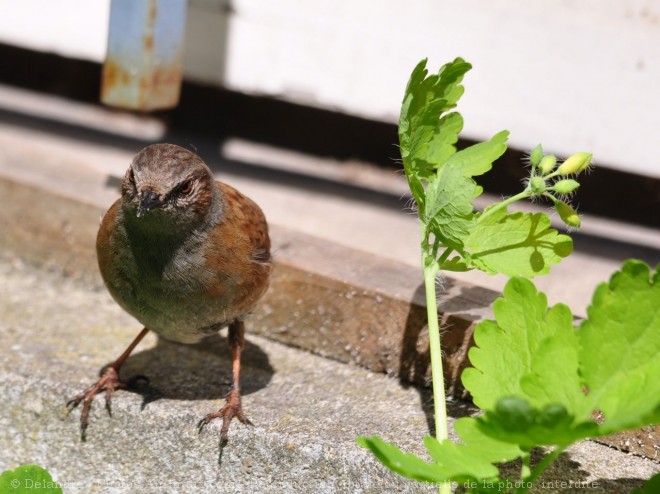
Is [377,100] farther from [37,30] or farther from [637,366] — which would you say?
[637,366]

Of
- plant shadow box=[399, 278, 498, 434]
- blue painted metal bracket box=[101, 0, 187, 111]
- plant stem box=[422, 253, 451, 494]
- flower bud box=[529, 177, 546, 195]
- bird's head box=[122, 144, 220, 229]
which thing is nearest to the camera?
flower bud box=[529, 177, 546, 195]

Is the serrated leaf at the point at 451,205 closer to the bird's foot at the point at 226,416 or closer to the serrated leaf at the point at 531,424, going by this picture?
the serrated leaf at the point at 531,424

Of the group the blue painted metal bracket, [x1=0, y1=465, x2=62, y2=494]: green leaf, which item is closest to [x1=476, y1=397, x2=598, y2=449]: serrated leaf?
[x1=0, y1=465, x2=62, y2=494]: green leaf

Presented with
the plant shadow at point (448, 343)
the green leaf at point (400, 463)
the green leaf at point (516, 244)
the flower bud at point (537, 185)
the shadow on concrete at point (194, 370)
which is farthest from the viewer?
the shadow on concrete at point (194, 370)

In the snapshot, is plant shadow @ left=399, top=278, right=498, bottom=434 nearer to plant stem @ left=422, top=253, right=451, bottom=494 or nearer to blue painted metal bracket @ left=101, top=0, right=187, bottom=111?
plant stem @ left=422, top=253, right=451, bottom=494

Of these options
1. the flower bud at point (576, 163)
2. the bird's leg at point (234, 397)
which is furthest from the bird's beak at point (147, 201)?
the flower bud at point (576, 163)
